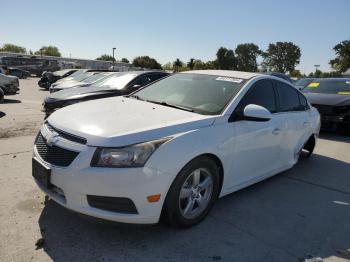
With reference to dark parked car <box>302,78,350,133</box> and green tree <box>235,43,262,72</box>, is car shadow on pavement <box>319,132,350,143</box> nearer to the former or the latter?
dark parked car <box>302,78,350,133</box>

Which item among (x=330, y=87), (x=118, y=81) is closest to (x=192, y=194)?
(x=118, y=81)

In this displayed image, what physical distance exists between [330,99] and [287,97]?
17.1 ft

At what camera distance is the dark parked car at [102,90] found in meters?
7.86

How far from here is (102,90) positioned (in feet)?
28.1

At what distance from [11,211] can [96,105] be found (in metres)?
1.49

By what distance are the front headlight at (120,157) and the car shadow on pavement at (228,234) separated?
547 millimetres

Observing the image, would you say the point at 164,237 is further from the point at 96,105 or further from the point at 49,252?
the point at 96,105

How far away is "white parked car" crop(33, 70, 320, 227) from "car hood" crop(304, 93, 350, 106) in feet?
17.3

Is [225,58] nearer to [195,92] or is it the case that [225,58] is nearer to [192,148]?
[195,92]

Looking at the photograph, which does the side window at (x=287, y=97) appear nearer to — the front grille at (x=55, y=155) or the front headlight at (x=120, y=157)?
the front headlight at (x=120, y=157)

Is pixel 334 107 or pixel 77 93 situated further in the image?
pixel 334 107

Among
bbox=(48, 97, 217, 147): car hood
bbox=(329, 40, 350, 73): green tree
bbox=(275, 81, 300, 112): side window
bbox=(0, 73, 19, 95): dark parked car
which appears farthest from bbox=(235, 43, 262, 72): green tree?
bbox=(48, 97, 217, 147): car hood

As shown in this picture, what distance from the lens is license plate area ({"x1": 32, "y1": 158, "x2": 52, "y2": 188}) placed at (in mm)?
3195

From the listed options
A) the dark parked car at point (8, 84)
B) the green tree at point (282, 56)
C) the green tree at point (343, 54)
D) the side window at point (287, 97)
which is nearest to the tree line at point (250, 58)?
the green tree at point (282, 56)
